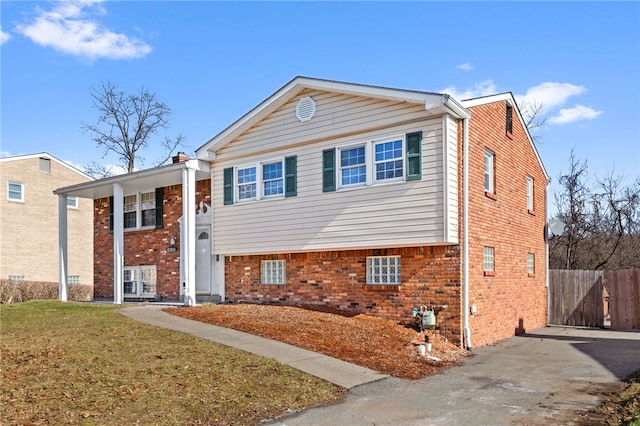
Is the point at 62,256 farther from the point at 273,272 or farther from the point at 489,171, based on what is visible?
the point at 489,171

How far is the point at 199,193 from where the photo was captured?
18.0 meters

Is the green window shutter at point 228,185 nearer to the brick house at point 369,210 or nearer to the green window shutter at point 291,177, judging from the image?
the brick house at point 369,210

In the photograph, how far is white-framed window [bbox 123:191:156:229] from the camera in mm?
19750

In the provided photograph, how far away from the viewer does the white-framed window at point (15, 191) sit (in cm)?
2975

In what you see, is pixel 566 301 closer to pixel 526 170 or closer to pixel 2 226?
pixel 526 170

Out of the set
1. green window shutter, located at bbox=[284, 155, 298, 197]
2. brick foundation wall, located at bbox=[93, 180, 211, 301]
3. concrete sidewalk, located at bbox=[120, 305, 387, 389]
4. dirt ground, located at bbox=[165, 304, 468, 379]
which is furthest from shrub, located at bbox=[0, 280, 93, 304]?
green window shutter, located at bbox=[284, 155, 298, 197]

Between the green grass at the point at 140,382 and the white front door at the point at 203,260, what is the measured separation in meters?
6.63

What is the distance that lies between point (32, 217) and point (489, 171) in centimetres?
2589

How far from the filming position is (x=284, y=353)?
9633 mm

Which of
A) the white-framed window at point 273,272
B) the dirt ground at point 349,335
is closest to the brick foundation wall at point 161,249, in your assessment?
the white-framed window at point 273,272

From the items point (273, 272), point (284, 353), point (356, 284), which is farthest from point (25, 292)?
point (284, 353)

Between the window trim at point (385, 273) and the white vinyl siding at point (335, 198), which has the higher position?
the white vinyl siding at point (335, 198)

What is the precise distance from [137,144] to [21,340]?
30330 mm

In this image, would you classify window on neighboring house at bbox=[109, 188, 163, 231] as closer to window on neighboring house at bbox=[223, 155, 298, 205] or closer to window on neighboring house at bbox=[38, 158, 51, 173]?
window on neighboring house at bbox=[223, 155, 298, 205]
